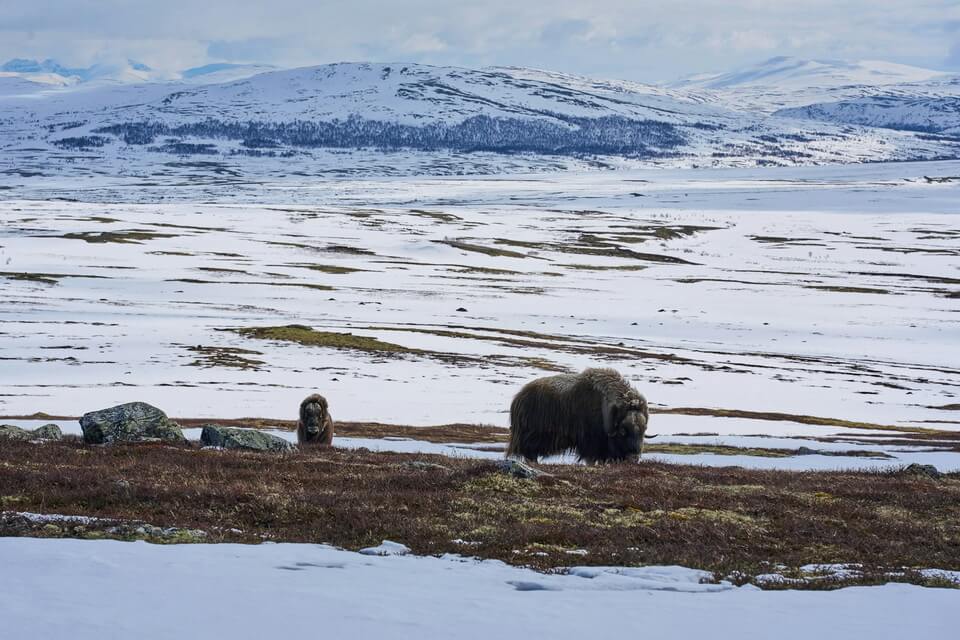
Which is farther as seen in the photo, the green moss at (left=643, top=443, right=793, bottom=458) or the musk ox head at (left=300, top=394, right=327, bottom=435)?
the green moss at (left=643, top=443, right=793, bottom=458)

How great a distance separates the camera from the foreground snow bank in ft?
25.0

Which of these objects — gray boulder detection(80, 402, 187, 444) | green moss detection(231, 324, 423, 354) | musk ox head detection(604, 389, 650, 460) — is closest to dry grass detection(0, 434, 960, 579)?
musk ox head detection(604, 389, 650, 460)

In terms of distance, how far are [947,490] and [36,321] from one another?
6469 cm

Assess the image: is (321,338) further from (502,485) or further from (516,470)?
(502,485)

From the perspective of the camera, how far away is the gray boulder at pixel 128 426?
2211 centimetres

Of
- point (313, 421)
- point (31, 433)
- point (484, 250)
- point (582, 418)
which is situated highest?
point (484, 250)

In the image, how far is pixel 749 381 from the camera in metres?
58.5

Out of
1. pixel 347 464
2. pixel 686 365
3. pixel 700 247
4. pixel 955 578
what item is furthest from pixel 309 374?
pixel 700 247

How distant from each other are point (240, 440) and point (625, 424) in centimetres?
873

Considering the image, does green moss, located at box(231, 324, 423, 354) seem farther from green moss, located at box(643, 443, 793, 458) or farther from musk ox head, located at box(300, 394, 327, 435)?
musk ox head, located at box(300, 394, 327, 435)

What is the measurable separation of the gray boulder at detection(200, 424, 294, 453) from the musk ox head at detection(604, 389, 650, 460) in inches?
289

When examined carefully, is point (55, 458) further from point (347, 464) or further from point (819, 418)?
point (819, 418)

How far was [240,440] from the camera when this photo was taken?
2277 centimetres

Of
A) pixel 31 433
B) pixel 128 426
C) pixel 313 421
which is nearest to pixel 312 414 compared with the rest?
pixel 313 421
